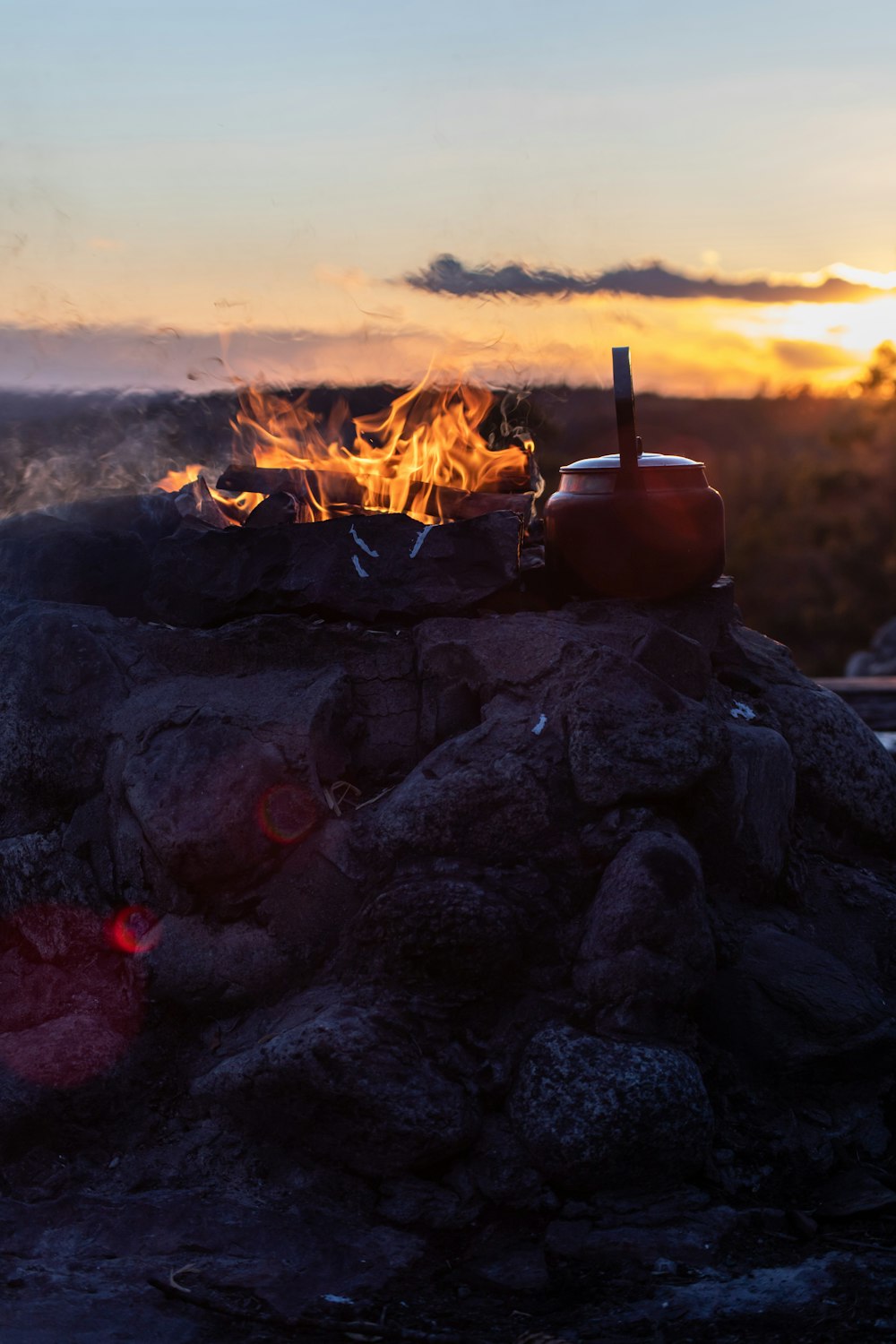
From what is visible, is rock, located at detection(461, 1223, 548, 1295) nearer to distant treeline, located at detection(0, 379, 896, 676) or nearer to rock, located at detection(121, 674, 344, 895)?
rock, located at detection(121, 674, 344, 895)

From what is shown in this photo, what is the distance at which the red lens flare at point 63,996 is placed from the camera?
311 centimetres

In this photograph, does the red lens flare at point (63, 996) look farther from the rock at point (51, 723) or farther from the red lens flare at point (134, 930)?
the rock at point (51, 723)

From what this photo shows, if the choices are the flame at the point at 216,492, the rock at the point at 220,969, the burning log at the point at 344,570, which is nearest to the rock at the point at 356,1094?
the rock at the point at 220,969

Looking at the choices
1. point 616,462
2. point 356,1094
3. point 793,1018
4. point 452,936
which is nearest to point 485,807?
point 452,936

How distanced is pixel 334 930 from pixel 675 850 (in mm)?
828

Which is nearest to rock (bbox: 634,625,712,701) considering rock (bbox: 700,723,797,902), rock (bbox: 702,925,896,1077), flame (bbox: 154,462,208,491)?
rock (bbox: 700,723,797,902)

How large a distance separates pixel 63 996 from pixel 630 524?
189cm

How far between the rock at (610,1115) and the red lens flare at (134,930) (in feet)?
3.25

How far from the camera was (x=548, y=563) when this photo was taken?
149 inches

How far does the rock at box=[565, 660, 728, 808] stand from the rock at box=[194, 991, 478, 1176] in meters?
0.73

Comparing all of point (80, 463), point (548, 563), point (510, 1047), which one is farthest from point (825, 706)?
point (80, 463)

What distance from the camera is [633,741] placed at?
320 cm

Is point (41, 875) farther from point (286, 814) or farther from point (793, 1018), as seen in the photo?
point (793, 1018)

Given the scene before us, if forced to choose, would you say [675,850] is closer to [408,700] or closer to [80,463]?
[408,700]
